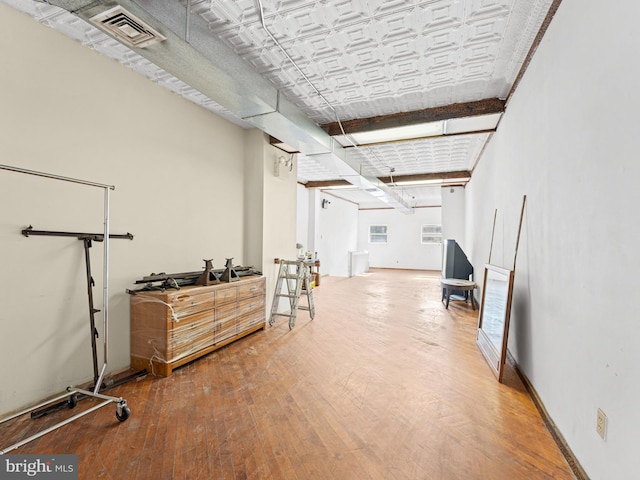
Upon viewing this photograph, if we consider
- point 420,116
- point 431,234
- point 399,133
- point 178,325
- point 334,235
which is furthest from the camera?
point 431,234

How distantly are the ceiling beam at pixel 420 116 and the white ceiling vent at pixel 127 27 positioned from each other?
2622mm

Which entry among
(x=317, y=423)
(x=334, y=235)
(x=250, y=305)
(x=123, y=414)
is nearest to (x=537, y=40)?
(x=317, y=423)

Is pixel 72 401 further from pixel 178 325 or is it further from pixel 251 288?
pixel 251 288

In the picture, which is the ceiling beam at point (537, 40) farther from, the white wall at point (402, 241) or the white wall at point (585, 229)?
the white wall at point (402, 241)

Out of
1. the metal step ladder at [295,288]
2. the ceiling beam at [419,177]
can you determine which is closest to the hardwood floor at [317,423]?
the metal step ladder at [295,288]

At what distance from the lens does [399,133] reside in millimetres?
4258

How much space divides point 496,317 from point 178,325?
3.14 meters

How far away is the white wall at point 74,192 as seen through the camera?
7.18ft

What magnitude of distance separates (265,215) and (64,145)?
2.46 meters

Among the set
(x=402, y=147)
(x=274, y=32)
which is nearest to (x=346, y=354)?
(x=274, y=32)

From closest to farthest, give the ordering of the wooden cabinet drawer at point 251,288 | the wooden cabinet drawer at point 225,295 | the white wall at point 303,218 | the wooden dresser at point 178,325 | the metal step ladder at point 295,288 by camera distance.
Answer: the wooden dresser at point 178,325, the wooden cabinet drawer at point 225,295, the wooden cabinet drawer at point 251,288, the metal step ladder at point 295,288, the white wall at point 303,218

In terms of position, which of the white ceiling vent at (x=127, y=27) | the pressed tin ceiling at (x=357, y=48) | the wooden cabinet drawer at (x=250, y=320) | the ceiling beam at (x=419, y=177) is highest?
the pressed tin ceiling at (x=357, y=48)

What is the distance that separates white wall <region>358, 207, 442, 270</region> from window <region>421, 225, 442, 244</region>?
0.14 m

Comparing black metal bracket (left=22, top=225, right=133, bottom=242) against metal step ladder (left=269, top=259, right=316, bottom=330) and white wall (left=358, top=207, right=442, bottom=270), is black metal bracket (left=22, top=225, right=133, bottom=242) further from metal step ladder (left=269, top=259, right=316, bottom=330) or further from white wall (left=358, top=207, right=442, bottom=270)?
white wall (left=358, top=207, right=442, bottom=270)
